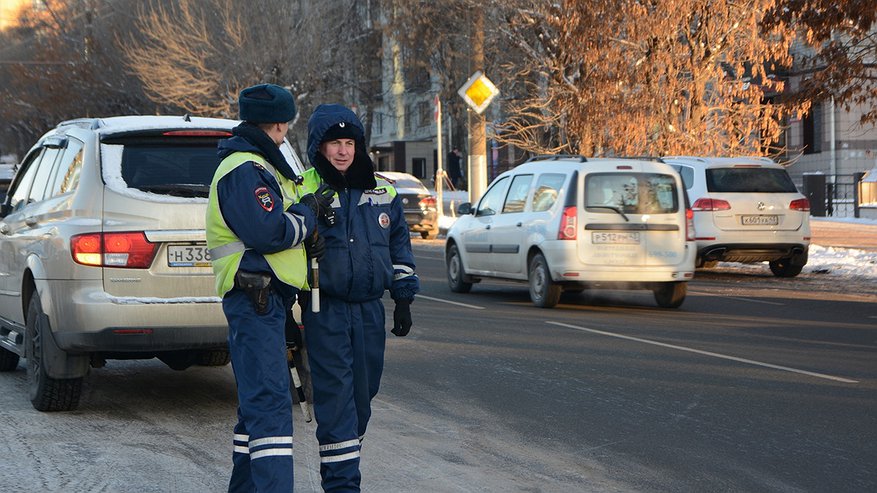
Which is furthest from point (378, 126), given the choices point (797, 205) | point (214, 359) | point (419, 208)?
point (214, 359)

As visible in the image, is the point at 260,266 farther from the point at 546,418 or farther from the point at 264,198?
the point at 546,418

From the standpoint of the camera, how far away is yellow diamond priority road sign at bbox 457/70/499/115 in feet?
96.9

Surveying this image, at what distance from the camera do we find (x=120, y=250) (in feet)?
25.8

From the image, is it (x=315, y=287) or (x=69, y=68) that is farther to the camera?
(x=69, y=68)

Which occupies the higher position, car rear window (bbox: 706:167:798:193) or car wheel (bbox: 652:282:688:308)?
car rear window (bbox: 706:167:798:193)

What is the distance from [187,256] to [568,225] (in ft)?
25.3

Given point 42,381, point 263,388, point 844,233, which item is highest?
point 263,388

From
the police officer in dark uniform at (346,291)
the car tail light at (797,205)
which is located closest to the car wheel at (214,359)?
the police officer in dark uniform at (346,291)

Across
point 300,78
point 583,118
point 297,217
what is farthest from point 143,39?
point 297,217

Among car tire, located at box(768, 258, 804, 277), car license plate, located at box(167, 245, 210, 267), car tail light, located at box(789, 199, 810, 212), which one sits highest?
car tail light, located at box(789, 199, 810, 212)

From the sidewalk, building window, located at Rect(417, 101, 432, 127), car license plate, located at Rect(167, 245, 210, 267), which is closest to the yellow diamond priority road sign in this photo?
the sidewalk

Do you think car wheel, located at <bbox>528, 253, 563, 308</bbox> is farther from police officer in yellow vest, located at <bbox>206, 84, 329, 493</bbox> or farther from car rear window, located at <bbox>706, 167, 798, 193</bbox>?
police officer in yellow vest, located at <bbox>206, 84, 329, 493</bbox>

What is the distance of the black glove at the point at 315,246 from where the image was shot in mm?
5395

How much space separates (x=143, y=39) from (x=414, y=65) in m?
22.3
